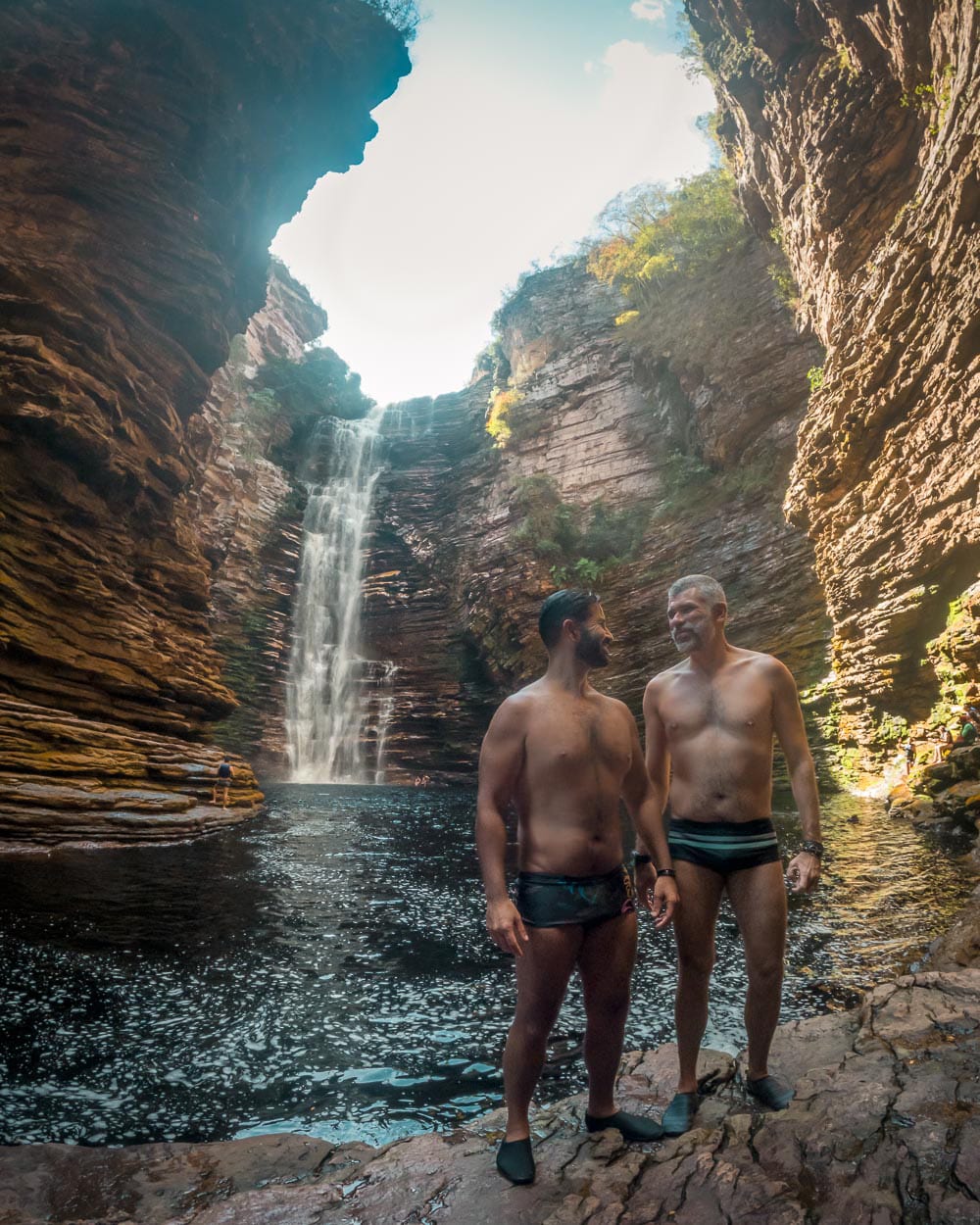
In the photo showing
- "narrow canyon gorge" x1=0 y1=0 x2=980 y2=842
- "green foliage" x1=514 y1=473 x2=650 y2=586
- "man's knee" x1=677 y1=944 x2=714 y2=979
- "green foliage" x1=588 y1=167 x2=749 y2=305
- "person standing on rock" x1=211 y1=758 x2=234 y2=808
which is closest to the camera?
"man's knee" x1=677 y1=944 x2=714 y2=979

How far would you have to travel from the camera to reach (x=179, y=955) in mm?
5246

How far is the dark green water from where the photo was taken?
3.18 meters

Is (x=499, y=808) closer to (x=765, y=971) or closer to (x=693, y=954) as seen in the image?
(x=693, y=954)

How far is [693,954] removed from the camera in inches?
102

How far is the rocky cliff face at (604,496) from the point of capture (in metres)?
19.5

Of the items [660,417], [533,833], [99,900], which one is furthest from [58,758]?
[660,417]

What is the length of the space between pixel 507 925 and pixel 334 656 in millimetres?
27292

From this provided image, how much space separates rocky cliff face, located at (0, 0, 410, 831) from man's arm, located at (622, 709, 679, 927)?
1004 centimetres

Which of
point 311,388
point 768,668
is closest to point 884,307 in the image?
point 768,668

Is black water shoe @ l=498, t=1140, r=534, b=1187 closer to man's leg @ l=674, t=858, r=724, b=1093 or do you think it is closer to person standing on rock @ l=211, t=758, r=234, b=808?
man's leg @ l=674, t=858, r=724, b=1093

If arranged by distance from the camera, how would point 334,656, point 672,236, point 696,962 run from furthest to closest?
point 334,656 < point 672,236 < point 696,962

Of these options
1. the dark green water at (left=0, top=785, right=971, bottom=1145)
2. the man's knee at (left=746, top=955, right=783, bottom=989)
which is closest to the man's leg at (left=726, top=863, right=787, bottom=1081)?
the man's knee at (left=746, top=955, right=783, bottom=989)

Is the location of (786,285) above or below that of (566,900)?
above

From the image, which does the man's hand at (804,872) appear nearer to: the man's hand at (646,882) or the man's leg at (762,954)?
the man's leg at (762,954)
